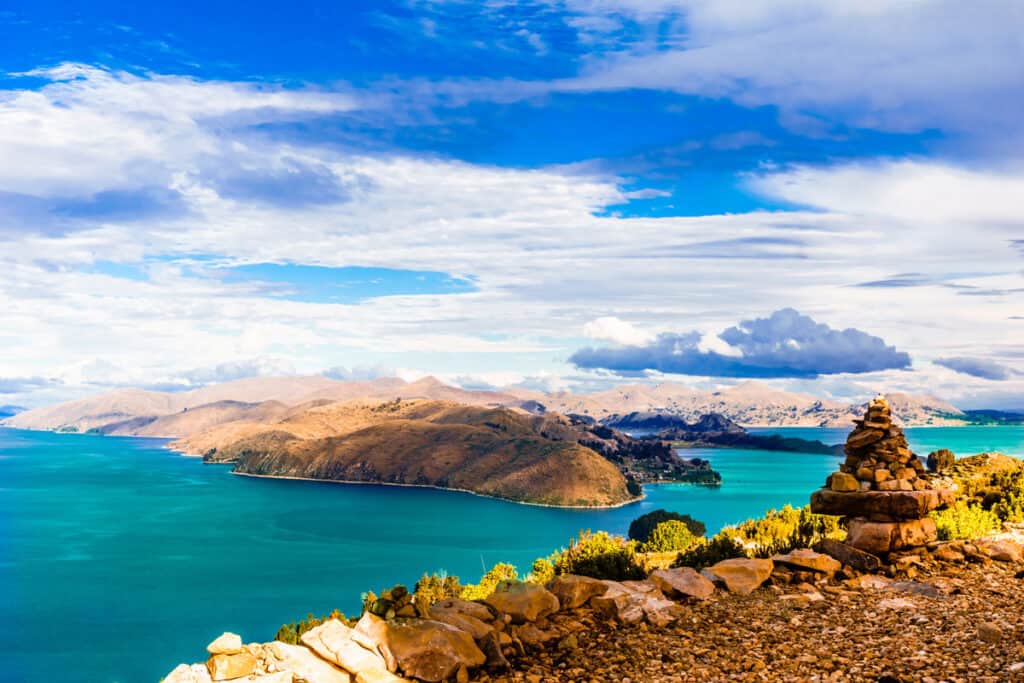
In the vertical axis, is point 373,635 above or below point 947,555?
above

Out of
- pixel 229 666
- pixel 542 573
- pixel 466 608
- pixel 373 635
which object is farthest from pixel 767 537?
pixel 229 666

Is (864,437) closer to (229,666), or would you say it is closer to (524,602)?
(524,602)

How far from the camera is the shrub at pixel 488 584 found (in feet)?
49.1

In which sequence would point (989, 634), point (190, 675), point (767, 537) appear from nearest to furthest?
point (190, 675)
point (989, 634)
point (767, 537)

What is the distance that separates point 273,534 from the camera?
140m

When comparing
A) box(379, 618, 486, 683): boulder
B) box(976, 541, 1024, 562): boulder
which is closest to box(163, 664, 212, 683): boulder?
box(379, 618, 486, 683): boulder

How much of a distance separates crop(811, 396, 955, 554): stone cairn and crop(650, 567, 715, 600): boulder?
191 inches

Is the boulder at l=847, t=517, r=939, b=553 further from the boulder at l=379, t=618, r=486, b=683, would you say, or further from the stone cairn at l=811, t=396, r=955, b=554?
the boulder at l=379, t=618, r=486, b=683

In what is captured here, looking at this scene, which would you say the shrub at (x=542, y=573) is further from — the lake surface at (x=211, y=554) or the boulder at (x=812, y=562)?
the lake surface at (x=211, y=554)

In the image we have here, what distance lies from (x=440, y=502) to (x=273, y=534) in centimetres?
5601

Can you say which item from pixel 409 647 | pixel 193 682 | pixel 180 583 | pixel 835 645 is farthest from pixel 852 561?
pixel 180 583

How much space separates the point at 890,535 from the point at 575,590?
7.71 metres

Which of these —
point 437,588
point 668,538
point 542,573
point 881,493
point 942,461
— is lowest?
point 668,538

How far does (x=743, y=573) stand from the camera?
13.3m
